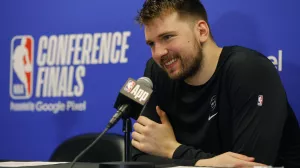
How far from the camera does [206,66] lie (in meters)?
2.27

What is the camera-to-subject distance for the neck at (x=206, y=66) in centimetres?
226

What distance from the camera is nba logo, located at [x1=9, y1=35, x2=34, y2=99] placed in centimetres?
315

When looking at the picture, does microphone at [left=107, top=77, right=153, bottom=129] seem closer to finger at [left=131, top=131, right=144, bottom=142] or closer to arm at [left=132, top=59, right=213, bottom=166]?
arm at [left=132, top=59, right=213, bottom=166]

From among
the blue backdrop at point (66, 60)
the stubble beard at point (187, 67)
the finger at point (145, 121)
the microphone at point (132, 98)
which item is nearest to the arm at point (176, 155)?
the finger at point (145, 121)

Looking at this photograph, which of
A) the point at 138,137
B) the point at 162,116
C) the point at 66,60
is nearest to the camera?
the point at 138,137

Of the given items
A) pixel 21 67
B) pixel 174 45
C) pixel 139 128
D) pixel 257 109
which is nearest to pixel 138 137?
pixel 139 128

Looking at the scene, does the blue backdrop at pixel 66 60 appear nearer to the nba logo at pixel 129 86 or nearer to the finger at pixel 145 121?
the finger at pixel 145 121

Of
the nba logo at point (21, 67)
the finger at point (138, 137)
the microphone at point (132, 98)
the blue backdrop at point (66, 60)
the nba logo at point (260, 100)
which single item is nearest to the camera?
the microphone at point (132, 98)

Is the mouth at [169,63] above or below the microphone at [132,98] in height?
above

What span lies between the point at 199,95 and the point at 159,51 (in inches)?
10.3

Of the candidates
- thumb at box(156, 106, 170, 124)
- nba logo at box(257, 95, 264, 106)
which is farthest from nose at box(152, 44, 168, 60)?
Result: nba logo at box(257, 95, 264, 106)

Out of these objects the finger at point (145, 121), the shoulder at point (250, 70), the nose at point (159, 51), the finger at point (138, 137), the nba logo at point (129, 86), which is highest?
the nose at point (159, 51)

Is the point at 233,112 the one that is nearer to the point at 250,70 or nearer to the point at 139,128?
the point at 250,70

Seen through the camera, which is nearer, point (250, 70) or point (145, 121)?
point (250, 70)
